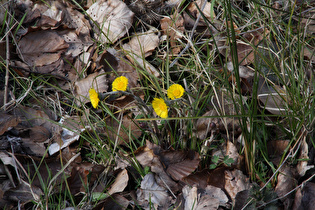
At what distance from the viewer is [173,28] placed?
6.56ft

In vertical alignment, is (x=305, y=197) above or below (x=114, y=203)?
above

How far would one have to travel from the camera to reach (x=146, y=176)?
146cm

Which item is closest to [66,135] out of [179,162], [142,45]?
[179,162]

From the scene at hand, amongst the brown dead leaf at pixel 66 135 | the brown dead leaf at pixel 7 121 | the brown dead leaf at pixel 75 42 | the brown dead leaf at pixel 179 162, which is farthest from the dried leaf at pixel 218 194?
the brown dead leaf at pixel 75 42

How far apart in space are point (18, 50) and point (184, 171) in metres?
1.42

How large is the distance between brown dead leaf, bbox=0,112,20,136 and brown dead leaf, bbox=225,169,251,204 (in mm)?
1218

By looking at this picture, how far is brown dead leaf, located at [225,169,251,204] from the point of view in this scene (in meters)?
1.37

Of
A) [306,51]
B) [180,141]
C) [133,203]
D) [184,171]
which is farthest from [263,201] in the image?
[306,51]

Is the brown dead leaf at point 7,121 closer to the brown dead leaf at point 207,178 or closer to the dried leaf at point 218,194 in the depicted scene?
the brown dead leaf at point 207,178

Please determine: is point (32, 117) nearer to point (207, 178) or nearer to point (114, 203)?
point (114, 203)

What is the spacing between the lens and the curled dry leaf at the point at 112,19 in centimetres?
207

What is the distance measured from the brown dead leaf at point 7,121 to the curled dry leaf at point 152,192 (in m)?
0.83

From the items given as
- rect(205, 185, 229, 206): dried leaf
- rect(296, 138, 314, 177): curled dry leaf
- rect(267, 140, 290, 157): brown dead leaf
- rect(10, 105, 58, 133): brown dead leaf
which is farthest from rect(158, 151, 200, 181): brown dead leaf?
rect(10, 105, 58, 133): brown dead leaf

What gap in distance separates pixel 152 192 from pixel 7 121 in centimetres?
94
